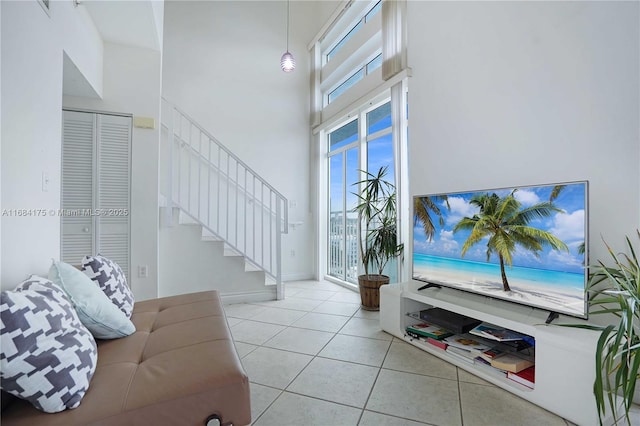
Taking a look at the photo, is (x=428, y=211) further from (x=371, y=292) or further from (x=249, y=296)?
(x=249, y=296)

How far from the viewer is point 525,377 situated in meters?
1.80

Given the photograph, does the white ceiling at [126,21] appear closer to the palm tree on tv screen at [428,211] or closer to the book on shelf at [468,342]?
the palm tree on tv screen at [428,211]

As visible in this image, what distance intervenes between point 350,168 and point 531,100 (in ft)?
8.93

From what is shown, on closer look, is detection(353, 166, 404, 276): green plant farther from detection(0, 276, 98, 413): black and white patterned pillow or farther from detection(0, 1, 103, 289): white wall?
detection(0, 276, 98, 413): black and white patterned pillow

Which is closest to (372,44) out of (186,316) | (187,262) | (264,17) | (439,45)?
(439,45)

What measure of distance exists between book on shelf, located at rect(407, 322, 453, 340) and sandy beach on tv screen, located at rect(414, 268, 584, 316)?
1.18ft

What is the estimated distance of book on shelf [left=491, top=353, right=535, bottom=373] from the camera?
1.84 m

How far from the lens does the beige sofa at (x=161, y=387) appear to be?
96cm

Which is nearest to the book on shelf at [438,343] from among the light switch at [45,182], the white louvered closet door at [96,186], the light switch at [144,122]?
the light switch at [45,182]

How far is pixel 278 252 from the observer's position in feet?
13.0

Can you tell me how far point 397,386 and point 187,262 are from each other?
9.06 ft

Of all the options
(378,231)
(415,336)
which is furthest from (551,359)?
(378,231)

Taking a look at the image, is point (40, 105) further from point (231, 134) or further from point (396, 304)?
point (231, 134)

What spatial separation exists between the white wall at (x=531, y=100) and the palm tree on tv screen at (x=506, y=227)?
27 centimetres
